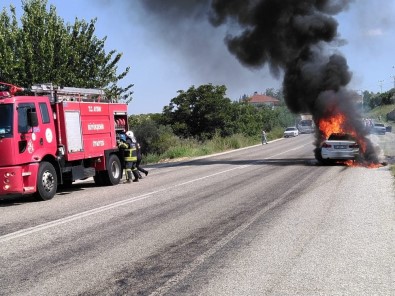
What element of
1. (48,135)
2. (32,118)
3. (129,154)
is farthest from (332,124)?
(32,118)

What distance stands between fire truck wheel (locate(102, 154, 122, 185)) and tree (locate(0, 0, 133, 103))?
9808mm

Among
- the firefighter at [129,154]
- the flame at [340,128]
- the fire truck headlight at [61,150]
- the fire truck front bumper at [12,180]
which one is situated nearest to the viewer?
the fire truck front bumper at [12,180]

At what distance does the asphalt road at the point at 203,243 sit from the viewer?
4992 mm

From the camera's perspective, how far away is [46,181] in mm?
11867

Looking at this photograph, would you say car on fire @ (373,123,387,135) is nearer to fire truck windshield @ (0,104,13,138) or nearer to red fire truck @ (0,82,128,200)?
red fire truck @ (0,82,128,200)

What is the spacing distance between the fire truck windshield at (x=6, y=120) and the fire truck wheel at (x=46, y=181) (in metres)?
1.15

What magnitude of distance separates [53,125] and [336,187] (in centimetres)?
741

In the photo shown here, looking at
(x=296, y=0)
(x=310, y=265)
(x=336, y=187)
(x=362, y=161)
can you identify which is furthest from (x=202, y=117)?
(x=310, y=265)

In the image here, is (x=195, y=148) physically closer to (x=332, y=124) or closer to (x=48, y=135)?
(x=332, y=124)

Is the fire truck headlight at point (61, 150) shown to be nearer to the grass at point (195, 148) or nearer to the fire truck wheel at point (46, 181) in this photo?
the fire truck wheel at point (46, 181)

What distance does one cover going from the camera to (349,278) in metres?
5.05

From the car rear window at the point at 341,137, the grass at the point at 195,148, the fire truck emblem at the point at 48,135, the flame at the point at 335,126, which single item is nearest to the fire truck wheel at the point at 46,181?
the fire truck emblem at the point at 48,135

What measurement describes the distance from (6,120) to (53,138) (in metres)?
1.53

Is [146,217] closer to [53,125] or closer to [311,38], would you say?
[53,125]
